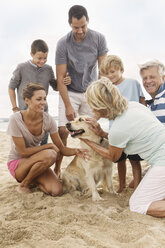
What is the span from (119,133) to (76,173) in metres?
1.31

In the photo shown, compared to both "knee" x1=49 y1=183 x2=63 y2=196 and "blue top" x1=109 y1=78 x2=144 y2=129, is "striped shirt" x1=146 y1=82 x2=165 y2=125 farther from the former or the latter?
"knee" x1=49 y1=183 x2=63 y2=196

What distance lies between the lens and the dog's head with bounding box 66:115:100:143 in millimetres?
3359

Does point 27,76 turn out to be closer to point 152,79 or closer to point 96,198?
point 152,79

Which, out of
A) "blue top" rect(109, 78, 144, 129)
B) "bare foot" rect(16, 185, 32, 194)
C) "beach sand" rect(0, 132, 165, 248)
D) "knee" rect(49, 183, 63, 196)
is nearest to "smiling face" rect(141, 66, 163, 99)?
"blue top" rect(109, 78, 144, 129)

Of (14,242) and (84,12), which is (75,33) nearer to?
(84,12)

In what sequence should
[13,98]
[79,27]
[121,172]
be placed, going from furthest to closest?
[13,98] → [79,27] → [121,172]

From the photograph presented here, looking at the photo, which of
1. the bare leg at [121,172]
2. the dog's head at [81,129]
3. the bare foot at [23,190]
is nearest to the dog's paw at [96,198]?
the bare leg at [121,172]

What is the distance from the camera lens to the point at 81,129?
338cm

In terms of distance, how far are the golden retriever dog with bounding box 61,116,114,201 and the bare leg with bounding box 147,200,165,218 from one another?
903 millimetres

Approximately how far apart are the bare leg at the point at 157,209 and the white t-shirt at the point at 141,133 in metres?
0.39

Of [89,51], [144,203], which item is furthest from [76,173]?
[89,51]

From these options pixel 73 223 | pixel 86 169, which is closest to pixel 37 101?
pixel 86 169

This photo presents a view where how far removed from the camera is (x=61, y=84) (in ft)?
13.3

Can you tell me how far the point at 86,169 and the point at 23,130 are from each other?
98 cm
